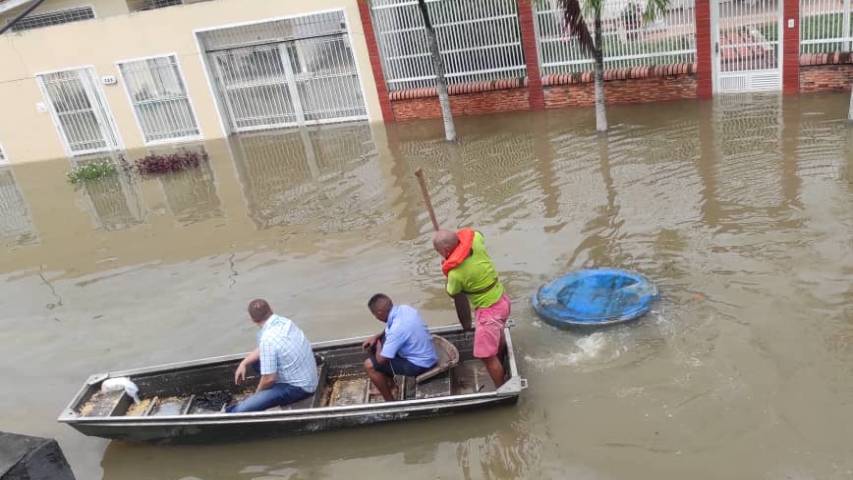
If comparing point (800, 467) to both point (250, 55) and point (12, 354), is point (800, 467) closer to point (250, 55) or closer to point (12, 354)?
point (12, 354)

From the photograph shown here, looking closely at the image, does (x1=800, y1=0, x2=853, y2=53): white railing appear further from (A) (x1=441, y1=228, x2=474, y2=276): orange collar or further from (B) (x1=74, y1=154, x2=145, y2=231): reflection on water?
(B) (x1=74, y1=154, x2=145, y2=231): reflection on water

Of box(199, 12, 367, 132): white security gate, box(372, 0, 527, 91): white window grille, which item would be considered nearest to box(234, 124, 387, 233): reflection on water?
box(199, 12, 367, 132): white security gate

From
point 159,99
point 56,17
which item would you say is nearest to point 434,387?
point 159,99

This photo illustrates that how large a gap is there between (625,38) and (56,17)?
55.5ft

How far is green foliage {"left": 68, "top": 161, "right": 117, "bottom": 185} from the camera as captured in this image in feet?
52.5

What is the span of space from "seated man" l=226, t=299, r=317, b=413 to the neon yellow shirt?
1.45 m

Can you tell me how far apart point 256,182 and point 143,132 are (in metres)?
6.78

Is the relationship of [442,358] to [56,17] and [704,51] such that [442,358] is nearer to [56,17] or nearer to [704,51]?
[704,51]

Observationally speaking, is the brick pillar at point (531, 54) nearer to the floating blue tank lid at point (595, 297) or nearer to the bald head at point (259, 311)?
the floating blue tank lid at point (595, 297)

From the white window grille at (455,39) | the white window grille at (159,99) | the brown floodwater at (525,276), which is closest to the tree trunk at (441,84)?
the brown floodwater at (525,276)

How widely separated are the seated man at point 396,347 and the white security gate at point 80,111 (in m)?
15.9

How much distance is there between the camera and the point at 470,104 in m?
16.1

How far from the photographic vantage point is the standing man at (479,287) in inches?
229

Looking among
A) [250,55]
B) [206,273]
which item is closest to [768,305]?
[206,273]
